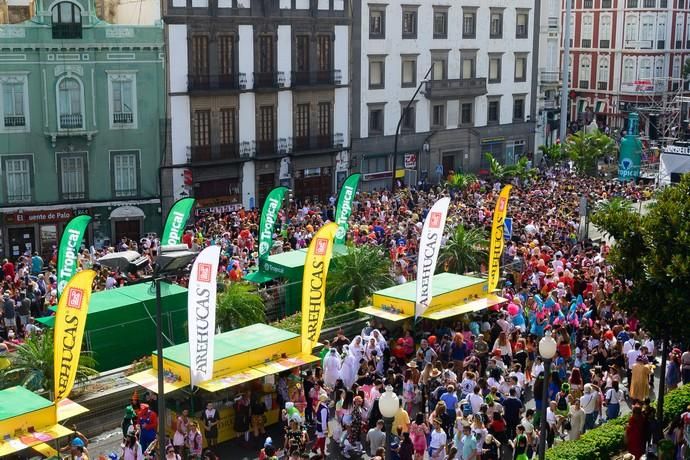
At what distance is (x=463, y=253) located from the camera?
3148 centimetres

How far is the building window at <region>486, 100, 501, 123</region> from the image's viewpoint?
58.1m

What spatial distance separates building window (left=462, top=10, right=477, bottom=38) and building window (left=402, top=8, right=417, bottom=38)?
391 cm

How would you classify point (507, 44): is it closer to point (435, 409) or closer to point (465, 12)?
point (465, 12)

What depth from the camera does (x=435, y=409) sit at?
63.7 feet

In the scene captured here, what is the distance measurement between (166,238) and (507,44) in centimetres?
3521

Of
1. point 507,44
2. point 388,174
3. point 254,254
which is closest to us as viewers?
point 254,254

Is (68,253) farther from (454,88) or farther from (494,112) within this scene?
(494,112)

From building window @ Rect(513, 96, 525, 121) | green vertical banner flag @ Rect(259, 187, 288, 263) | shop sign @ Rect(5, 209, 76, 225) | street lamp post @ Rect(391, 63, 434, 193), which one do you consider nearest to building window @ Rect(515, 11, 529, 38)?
building window @ Rect(513, 96, 525, 121)

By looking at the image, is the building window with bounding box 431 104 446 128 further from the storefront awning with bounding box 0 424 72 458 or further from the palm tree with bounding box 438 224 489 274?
the storefront awning with bounding box 0 424 72 458

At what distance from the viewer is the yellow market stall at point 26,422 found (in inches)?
667

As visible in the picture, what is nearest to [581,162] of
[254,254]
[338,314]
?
[254,254]

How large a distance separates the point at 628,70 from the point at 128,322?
2507 inches

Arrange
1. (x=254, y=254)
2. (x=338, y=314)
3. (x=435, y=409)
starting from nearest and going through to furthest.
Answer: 1. (x=435, y=409)
2. (x=338, y=314)
3. (x=254, y=254)

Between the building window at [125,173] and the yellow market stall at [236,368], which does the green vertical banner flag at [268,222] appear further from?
the building window at [125,173]
